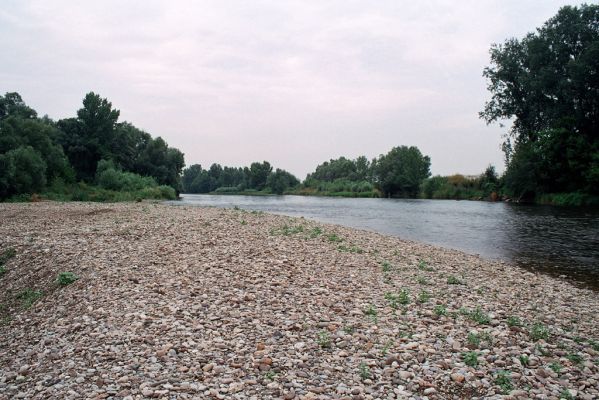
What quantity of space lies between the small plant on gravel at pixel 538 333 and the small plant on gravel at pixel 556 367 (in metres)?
1.03

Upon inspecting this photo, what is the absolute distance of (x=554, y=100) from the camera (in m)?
58.4

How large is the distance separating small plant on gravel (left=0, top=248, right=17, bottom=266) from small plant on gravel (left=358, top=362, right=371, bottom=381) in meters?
13.7

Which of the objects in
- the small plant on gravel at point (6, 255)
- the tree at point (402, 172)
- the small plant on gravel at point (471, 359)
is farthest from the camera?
the tree at point (402, 172)

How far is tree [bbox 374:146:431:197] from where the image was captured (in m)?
114

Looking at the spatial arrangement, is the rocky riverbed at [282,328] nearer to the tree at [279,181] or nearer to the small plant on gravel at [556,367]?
the small plant on gravel at [556,367]

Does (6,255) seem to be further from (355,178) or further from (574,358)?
(355,178)

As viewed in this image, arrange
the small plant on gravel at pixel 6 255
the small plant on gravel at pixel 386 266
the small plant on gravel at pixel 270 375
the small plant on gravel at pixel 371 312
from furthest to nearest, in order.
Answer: the small plant on gravel at pixel 6 255 < the small plant on gravel at pixel 386 266 < the small plant on gravel at pixel 371 312 < the small plant on gravel at pixel 270 375

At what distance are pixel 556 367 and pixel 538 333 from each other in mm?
1336

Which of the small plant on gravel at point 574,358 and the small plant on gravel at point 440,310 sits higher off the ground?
the small plant on gravel at point 440,310

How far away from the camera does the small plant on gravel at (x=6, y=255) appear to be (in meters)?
14.4

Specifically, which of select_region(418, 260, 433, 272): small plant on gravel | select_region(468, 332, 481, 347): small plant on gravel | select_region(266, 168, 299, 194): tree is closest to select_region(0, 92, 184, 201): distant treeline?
select_region(418, 260, 433, 272): small plant on gravel

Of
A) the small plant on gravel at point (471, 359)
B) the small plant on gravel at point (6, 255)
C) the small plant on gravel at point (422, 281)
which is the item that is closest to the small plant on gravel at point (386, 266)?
the small plant on gravel at point (422, 281)

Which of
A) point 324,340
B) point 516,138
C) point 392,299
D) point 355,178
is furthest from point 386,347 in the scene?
point 355,178

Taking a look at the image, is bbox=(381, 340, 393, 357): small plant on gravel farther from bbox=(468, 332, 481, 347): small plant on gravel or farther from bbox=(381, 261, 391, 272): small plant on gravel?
bbox=(381, 261, 391, 272): small plant on gravel
